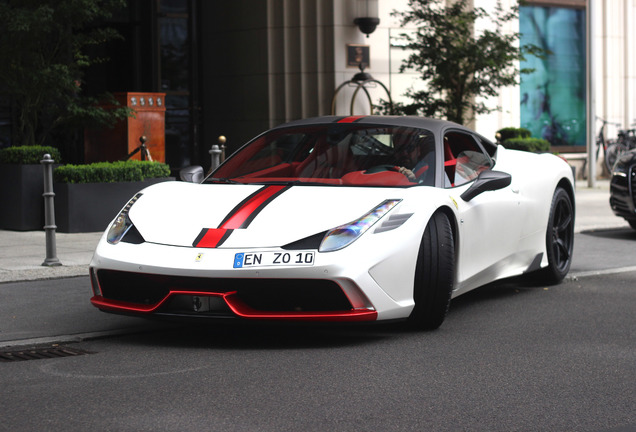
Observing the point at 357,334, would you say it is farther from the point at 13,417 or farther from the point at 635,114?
the point at 635,114

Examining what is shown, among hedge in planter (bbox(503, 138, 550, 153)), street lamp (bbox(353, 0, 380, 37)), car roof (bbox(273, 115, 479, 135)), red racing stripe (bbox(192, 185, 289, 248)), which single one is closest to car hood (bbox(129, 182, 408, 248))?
red racing stripe (bbox(192, 185, 289, 248))

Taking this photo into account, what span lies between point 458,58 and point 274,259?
1053 cm

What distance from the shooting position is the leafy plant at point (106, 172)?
1216 cm

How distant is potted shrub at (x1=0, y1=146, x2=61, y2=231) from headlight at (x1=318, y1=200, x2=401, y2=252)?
7438 mm

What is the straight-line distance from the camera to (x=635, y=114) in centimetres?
2328

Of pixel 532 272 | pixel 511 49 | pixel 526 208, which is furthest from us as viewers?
pixel 511 49

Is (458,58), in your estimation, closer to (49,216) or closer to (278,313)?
(49,216)

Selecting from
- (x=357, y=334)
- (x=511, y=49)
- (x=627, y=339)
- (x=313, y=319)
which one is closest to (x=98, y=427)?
(x=313, y=319)

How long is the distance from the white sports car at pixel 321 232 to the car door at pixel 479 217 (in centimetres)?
1

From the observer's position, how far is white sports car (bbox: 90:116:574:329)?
568 cm

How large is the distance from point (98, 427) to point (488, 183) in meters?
3.40

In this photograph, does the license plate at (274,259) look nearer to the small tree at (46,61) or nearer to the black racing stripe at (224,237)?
the black racing stripe at (224,237)

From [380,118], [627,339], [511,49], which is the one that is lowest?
[627,339]

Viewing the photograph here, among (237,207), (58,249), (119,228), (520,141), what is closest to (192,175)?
(119,228)
